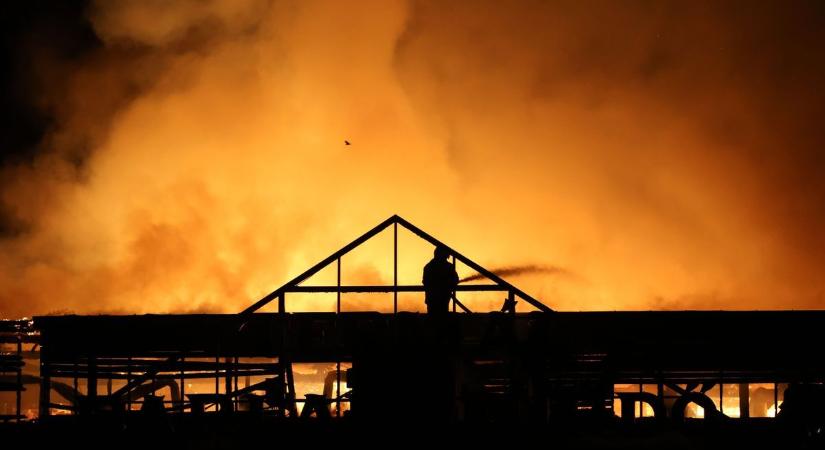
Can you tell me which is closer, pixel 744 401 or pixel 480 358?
pixel 480 358

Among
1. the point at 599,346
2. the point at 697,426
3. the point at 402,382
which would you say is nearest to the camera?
the point at 402,382

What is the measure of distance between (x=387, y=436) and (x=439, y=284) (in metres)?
5.01

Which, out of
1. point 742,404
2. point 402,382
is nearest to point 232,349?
point 402,382

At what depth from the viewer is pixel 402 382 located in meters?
15.1

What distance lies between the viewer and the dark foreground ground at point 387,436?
15.2 meters

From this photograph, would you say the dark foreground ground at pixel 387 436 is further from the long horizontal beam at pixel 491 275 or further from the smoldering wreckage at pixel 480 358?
the long horizontal beam at pixel 491 275

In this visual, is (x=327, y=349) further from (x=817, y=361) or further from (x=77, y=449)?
(x=817, y=361)

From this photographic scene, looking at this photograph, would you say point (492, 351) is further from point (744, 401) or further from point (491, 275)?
point (744, 401)

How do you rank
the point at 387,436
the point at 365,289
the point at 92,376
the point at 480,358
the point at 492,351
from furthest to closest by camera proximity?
1. the point at 92,376
2. the point at 365,289
3. the point at 480,358
4. the point at 492,351
5. the point at 387,436

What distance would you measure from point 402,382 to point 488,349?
13.2 feet

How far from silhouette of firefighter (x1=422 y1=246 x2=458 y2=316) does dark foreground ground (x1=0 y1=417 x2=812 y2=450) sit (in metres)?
3.48

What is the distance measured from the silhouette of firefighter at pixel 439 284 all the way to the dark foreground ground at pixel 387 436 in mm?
3483

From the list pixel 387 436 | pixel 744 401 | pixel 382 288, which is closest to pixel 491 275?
pixel 382 288

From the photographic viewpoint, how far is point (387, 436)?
1512 centimetres
